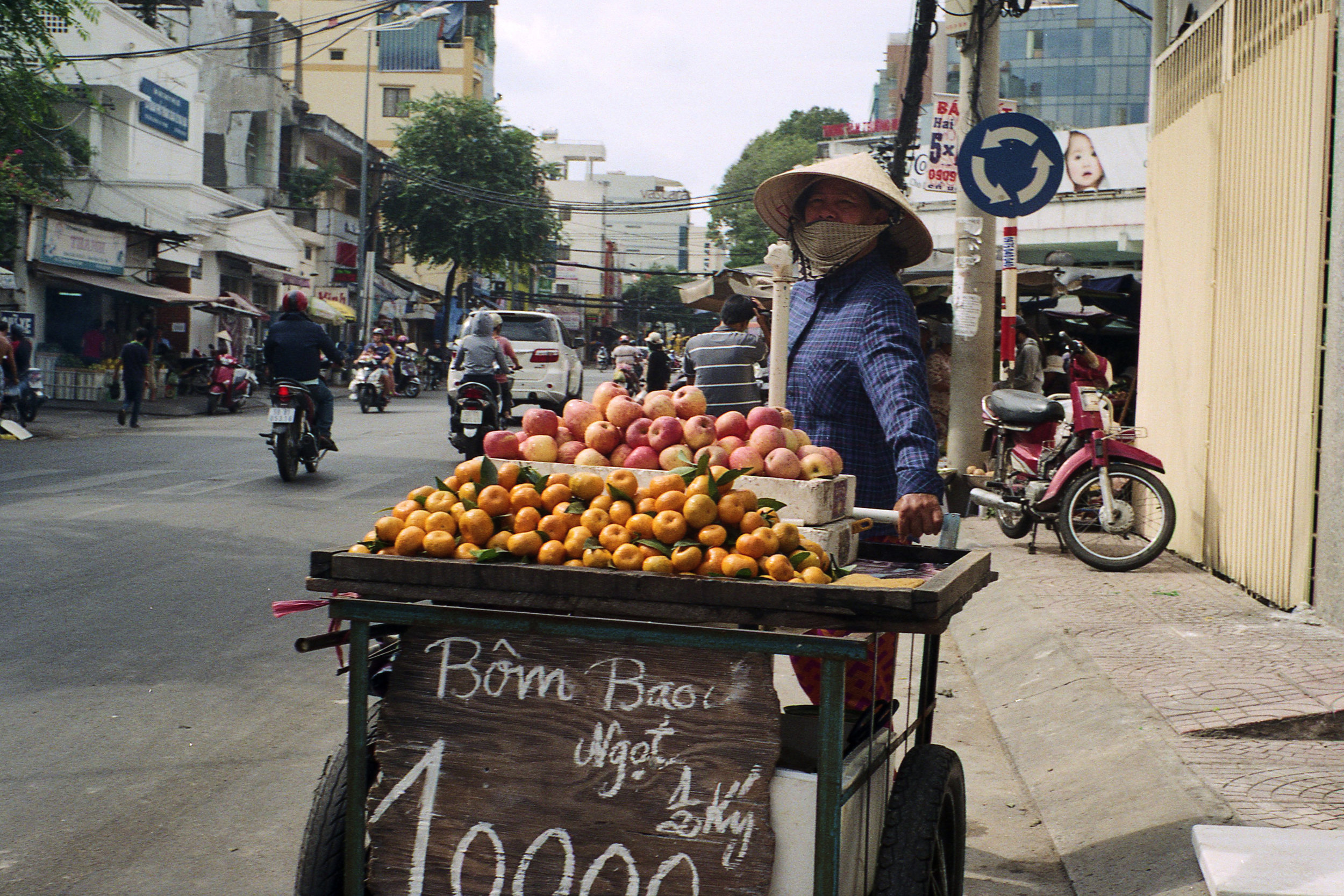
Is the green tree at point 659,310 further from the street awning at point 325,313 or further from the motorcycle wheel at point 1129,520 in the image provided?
the motorcycle wheel at point 1129,520

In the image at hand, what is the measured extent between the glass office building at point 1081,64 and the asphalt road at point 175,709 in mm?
62656

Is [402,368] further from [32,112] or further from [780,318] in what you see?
[780,318]

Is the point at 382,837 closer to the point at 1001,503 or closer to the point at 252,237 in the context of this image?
the point at 1001,503

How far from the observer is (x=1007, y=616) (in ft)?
21.2

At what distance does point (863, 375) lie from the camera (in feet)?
11.0

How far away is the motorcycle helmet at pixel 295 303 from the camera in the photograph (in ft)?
38.2

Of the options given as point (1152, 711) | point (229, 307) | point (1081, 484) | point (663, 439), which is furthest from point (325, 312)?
point (663, 439)

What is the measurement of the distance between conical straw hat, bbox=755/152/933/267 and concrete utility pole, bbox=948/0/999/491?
5.73m

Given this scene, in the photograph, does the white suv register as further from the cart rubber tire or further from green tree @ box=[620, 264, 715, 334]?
green tree @ box=[620, 264, 715, 334]

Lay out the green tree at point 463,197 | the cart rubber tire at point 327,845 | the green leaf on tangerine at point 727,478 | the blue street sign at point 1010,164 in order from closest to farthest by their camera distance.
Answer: the cart rubber tire at point 327,845
the green leaf on tangerine at point 727,478
the blue street sign at point 1010,164
the green tree at point 463,197

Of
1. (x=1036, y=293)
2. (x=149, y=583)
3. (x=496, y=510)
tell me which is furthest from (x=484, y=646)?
(x=1036, y=293)

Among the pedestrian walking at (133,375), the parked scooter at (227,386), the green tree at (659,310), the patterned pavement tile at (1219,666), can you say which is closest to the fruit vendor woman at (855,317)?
the patterned pavement tile at (1219,666)

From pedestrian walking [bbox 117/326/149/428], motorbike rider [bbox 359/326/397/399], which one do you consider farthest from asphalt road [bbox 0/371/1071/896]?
motorbike rider [bbox 359/326/397/399]

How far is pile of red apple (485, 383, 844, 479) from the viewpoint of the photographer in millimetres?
2828
